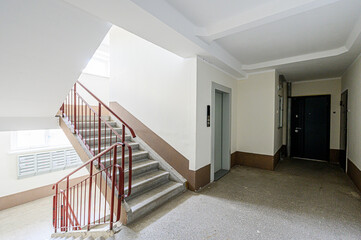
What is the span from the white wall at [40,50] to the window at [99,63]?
3.17 meters

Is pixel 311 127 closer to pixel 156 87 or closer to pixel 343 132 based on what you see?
pixel 343 132

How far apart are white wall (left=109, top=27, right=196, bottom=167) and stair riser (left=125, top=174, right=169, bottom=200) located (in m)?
0.62

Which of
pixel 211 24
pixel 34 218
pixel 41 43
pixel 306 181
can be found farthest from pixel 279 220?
pixel 34 218

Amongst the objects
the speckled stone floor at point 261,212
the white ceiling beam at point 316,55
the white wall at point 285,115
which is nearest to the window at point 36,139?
the speckled stone floor at point 261,212

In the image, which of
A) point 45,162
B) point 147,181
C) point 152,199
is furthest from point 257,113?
point 45,162

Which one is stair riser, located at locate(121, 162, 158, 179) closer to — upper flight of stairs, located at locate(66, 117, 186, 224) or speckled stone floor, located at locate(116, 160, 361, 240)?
upper flight of stairs, located at locate(66, 117, 186, 224)

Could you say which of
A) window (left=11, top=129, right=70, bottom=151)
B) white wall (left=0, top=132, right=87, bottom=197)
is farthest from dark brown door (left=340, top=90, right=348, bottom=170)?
white wall (left=0, top=132, right=87, bottom=197)

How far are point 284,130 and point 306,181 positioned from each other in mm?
2564

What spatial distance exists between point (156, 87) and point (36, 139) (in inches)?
162

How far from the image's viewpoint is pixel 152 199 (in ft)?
8.85

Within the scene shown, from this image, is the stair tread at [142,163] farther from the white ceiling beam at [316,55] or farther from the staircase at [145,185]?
the white ceiling beam at [316,55]

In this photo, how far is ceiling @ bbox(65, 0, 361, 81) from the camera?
6.40ft

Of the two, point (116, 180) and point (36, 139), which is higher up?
point (36, 139)

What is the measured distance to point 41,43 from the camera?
2121 millimetres
